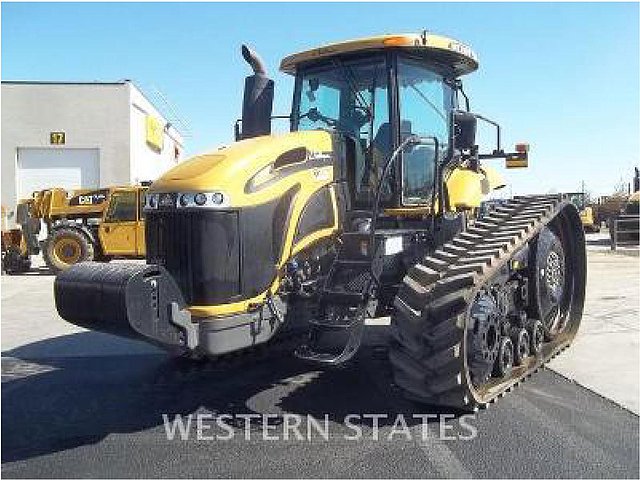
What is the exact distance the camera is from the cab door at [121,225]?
16500 millimetres

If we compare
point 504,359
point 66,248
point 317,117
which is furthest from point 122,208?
point 504,359

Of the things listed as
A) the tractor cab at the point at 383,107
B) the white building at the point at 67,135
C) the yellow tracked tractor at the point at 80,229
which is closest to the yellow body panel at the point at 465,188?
the tractor cab at the point at 383,107

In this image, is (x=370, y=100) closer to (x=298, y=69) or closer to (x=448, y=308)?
(x=298, y=69)

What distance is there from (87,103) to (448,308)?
90.9 ft

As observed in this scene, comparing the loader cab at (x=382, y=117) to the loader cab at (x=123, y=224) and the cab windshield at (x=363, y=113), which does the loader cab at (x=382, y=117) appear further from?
the loader cab at (x=123, y=224)

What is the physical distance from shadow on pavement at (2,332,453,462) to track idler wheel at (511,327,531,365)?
3.57 feet

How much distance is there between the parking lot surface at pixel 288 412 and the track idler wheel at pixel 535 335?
0.75ft

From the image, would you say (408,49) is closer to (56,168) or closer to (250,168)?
(250,168)

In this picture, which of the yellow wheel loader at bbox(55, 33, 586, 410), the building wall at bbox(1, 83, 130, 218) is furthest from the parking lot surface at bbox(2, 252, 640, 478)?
the building wall at bbox(1, 83, 130, 218)

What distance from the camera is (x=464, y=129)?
19.7 feet

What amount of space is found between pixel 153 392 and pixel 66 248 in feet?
39.3

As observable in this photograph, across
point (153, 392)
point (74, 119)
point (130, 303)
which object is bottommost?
point (153, 392)

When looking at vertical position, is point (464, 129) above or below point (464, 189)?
above

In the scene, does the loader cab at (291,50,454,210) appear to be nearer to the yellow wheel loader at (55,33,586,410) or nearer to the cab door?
the yellow wheel loader at (55,33,586,410)
